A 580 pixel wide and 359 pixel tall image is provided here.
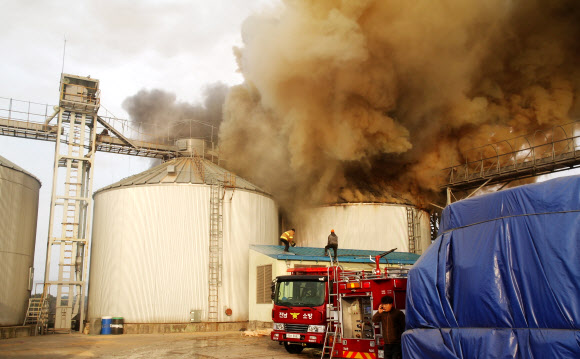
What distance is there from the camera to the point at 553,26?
29219 mm

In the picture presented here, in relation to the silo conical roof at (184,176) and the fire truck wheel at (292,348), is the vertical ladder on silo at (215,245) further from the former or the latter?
the fire truck wheel at (292,348)

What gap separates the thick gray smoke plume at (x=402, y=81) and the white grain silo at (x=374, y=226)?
2.51 ft

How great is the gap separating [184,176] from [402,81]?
14.4 metres

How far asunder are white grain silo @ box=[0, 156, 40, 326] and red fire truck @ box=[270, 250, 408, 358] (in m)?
17.2

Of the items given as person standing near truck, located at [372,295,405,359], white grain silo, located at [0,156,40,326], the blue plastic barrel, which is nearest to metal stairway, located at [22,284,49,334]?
white grain silo, located at [0,156,40,326]

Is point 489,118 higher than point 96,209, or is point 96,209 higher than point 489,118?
point 489,118

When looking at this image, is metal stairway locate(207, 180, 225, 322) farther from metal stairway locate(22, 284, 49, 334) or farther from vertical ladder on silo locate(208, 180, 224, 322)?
metal stairway locate(22, 284, 49, 334)

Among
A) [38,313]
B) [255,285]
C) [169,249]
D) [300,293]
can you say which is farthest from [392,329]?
[38,313]

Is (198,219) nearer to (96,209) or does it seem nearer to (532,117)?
(96,209)

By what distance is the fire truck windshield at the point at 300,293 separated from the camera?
1567 centimetres

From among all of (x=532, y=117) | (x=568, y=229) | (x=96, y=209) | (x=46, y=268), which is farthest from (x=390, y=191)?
(x=568, y=229)

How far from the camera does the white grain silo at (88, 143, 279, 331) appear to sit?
28.1 meters

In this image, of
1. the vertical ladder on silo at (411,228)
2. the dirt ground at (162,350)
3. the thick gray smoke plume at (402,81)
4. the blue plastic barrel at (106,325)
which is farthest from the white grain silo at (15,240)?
the vertical ladder on silo at (411,228)

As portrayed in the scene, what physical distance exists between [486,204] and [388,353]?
12.9 feet
